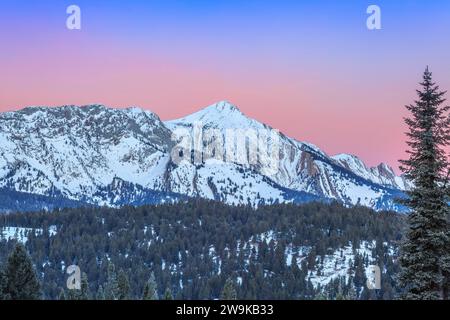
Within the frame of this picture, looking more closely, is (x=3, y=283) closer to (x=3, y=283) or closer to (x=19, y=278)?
(x=3, y=283)

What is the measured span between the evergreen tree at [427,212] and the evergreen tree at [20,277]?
1065 inches

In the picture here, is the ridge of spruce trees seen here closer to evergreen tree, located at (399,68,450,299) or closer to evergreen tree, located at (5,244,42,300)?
evergreen tree, located at (5,244,42,300)

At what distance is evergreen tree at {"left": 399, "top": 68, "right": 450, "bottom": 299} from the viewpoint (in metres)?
37.1

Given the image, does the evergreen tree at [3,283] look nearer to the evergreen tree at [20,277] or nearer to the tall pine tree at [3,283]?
the tall pine tree at [3,283]

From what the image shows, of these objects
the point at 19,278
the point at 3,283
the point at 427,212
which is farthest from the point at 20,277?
the point at 427,212

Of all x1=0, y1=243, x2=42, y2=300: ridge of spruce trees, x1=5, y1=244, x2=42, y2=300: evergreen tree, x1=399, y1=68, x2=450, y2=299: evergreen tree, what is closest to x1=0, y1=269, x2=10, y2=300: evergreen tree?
x1=0, y1=243, x2=42, y2=300: ridge of spruce trees

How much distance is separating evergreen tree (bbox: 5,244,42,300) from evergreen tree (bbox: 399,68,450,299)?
27.0 meters

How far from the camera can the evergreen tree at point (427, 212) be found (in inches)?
1462

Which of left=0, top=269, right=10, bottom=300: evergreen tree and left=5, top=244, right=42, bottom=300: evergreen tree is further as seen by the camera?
left=5, top=244, right=42, bottom=300: evergreen tree

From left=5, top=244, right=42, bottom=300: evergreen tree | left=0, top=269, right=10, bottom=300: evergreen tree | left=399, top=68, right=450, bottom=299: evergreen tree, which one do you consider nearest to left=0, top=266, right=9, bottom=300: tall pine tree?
left=0, top=269, right=10, bottom=300: evergreen tree

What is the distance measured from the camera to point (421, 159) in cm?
3859

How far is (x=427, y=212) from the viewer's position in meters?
37.6
